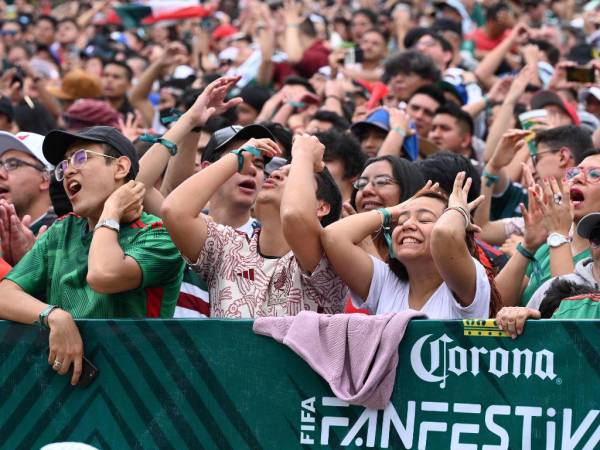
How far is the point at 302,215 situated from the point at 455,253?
0.69m

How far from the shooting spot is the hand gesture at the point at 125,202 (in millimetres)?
5250

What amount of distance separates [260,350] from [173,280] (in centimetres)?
86

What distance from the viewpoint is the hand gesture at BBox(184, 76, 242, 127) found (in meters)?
6.26

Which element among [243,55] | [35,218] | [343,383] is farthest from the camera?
[243,55]

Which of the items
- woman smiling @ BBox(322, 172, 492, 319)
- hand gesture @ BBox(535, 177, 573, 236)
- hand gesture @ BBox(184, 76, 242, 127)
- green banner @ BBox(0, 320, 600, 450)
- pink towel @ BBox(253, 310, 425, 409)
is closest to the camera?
green banner @ BBox(0, 320, 600, 450)

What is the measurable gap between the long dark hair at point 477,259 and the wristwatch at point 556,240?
425 millimetres

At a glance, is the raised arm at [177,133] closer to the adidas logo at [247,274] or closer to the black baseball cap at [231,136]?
the black baseball cap at [231,136]

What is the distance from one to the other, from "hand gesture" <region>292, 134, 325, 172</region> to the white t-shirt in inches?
20.2

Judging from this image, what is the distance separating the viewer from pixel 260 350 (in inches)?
187

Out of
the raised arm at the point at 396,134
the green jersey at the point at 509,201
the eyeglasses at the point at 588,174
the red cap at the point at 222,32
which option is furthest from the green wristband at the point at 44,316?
the red cap at the point at 222,32

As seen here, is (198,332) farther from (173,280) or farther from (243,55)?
(243,55)

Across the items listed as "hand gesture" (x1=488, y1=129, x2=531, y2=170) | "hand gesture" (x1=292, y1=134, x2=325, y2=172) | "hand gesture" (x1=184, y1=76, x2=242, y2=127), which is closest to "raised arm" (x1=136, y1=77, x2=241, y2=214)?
"hand gesture" (x1=184, y1=76, x2=242, y2=127)

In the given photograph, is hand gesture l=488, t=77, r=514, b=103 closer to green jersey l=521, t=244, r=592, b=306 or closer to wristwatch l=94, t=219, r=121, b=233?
green jersey l=521, t=244, r=592, b=306

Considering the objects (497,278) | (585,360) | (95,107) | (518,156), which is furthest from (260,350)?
(95,107)
